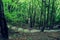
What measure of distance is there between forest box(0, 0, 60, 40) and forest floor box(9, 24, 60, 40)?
0.24 m

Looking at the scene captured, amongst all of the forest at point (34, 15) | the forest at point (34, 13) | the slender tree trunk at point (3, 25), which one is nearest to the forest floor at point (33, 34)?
the forest at point (34, 15)

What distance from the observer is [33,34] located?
22.3 feet

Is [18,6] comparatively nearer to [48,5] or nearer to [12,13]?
[12,13]

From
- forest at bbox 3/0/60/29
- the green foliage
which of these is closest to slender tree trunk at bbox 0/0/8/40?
forest at bbox 3/0/60/29

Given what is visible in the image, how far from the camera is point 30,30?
23.6ft

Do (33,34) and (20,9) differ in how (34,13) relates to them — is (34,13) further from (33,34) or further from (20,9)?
(33,34)

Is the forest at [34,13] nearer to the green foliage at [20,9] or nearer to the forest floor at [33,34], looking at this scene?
the green foliage at [20,9]

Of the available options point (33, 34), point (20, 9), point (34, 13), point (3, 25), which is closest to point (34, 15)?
point (34, 13)

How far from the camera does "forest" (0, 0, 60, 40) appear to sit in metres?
7.44

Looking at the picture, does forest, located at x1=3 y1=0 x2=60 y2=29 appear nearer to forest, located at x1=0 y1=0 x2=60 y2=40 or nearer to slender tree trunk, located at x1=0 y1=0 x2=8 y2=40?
forest, located at x1=0 y1=0 x2=60 y2=40

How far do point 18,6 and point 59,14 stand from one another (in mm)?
1381

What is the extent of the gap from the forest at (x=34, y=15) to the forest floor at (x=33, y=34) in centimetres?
24

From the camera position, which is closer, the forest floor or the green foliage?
the forest floor

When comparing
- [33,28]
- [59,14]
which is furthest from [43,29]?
[59,14]
